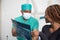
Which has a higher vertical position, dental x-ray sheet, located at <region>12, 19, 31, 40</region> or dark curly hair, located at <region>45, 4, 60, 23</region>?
dark curly hair, located at <region>45, 4, 60, 23</region>

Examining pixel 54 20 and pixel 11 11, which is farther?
pixel 11 11

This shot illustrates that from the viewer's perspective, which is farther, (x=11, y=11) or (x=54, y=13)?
(x=11, y=11)

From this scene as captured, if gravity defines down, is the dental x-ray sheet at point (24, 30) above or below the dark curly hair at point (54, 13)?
below

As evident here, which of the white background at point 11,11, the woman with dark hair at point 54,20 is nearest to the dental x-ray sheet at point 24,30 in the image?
the woman with dark hair at point 54,20

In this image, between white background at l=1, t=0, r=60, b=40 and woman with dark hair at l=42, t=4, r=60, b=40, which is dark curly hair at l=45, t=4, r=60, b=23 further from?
white background at l=1, t=0, r=60, b=40

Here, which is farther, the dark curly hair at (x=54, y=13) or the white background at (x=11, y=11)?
the white background at (x=11, y=11)

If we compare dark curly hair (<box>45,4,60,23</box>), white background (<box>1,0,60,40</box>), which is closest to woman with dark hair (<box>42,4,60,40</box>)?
dark curly hair (<box>45,4,60,23</box>)

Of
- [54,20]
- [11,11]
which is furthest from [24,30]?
[11,11]

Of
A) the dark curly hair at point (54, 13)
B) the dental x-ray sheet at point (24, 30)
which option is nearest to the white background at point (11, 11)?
the dental x-ray sheet at point (24, 30)

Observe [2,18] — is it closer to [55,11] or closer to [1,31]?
[1,31]

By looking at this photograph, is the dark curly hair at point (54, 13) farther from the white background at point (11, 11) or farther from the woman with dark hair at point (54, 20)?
the white background at point (11, 11)

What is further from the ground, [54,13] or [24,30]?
[54,13]

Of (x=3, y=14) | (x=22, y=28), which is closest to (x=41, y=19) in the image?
(x=3, y=14)

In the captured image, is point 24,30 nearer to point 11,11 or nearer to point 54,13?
point 54,13
